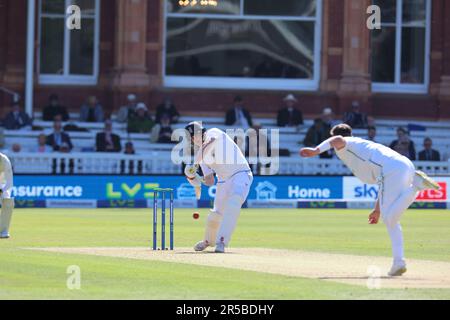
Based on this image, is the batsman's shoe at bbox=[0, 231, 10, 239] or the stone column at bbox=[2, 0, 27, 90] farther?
the stone column at bbox=[2, 0, 27, 90]

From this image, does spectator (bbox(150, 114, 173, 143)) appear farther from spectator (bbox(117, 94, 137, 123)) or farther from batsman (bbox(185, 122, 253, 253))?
batsman (bbox(185, 122, 253, 253))

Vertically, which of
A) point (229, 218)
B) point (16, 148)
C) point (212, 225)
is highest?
point (16, 148)

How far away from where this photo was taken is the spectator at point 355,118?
1544 inches

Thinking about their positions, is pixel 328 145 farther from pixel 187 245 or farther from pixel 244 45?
Result: pixel 244 45

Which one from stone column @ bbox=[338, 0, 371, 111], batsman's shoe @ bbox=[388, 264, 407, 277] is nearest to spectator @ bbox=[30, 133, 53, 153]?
stone column @ bbox=[338, 0, 371, 111]

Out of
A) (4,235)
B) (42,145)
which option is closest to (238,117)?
(42,145)

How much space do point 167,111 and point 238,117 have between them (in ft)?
6.23

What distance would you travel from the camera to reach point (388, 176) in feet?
53.6

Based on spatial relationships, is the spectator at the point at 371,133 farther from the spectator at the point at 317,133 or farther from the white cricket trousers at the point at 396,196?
the white cricket trousers at the point at 396,196

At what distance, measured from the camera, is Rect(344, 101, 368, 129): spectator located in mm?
39219

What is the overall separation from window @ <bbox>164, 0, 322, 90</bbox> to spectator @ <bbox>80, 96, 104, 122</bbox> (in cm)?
261
